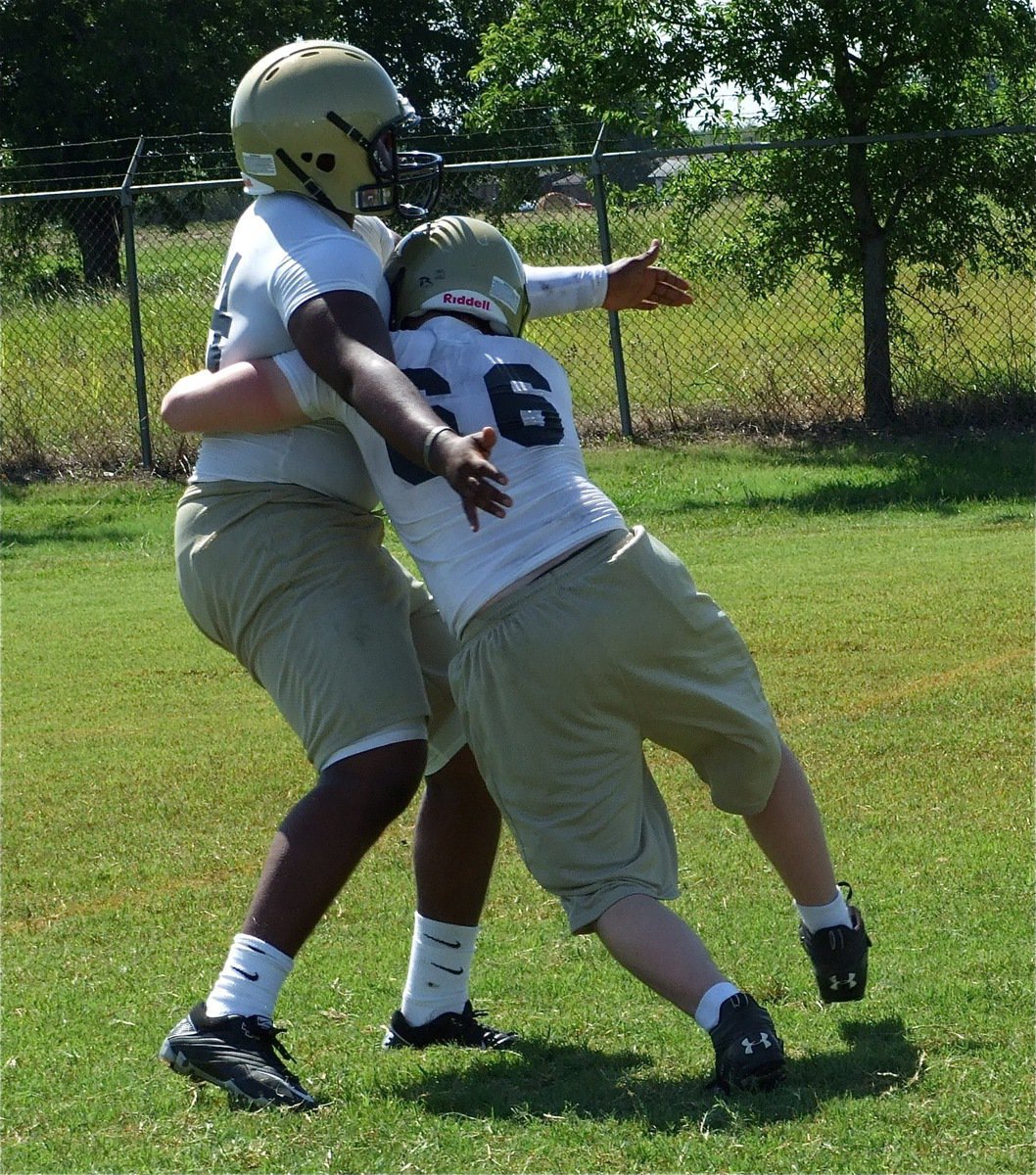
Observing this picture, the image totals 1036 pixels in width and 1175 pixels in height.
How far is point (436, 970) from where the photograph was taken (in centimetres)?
392

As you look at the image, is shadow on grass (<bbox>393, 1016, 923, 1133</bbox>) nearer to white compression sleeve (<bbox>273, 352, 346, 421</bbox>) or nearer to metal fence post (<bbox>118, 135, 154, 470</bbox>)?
white compression sleeve (<bbox>273, 352, 346, 421</bbox>)

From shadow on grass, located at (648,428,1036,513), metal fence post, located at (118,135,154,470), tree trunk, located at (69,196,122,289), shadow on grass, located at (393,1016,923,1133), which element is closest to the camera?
shadow on grass, located at (393,1016,923,1133)

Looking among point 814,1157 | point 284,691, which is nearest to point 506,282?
point 284,691

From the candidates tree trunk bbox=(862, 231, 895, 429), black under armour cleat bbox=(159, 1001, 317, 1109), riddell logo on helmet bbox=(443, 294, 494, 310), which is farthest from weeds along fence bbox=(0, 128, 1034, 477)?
black under armour cleat bbox=(159, 1001, 317, 1109)

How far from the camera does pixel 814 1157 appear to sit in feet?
9.80

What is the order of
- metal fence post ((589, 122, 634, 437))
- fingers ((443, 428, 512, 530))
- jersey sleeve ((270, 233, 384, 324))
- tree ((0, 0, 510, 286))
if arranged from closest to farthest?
1. fingers ((443, 428, 512, 530))
2. jersey sleeve ((270, 233, 384, 324))
3. metal fence post ((589, 122, 634, 437))
4. tree ((0, 0, 510, 286))

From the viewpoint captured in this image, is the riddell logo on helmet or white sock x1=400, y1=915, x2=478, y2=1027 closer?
the riddell logo on helmet

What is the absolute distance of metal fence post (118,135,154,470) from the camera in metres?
13.5

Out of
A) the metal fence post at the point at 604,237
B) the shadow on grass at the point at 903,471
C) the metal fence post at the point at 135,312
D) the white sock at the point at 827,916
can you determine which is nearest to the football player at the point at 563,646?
the white sock at the point at 827,916

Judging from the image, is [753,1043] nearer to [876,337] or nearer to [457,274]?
[457,274]

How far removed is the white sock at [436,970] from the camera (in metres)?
3.92

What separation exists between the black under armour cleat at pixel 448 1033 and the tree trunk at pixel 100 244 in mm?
12494

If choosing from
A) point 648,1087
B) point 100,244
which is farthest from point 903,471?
point 648,1087

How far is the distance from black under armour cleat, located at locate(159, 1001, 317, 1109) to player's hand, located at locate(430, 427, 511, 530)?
4.11ft
